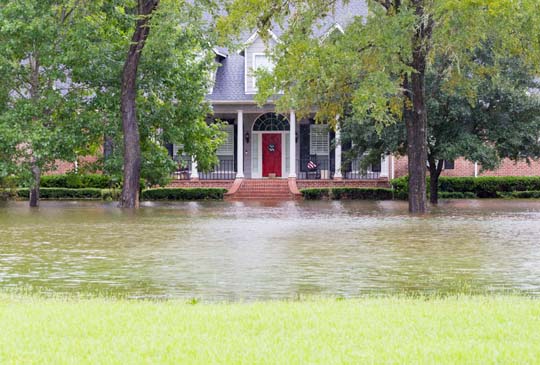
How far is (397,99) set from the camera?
90.0ft

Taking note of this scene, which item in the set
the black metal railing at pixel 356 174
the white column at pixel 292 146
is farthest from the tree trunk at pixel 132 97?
the black metal railing at pixel 356 174

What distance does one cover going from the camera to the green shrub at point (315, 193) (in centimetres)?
4038

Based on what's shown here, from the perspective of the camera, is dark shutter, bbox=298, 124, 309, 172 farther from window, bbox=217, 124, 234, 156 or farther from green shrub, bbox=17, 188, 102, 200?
green shrub, bbox=17, 188, 102, 200

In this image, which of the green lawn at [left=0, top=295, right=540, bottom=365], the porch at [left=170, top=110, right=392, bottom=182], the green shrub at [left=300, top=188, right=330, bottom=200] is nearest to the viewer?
the green lawn at [left=0, top=295, right=540, bottom=365]

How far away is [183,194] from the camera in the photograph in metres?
41.1

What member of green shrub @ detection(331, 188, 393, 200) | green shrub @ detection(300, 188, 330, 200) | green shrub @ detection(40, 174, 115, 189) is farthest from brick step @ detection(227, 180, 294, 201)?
green shrub @ detection(40, 174, 115, 189)

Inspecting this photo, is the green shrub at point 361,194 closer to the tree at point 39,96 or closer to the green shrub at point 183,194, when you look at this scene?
the green shrub at point 183,194

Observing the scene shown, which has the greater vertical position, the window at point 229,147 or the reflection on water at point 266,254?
the window at point 229,147

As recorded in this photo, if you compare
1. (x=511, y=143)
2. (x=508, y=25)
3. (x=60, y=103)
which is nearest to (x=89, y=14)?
(x=60, y=103)

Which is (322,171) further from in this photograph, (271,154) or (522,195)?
(522,195)

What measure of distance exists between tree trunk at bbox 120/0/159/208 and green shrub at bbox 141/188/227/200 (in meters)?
11.9

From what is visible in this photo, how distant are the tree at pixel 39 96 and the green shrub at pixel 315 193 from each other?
42.5ft

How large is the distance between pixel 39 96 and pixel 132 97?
3.58 metres

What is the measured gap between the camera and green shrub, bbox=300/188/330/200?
40.4 meters
